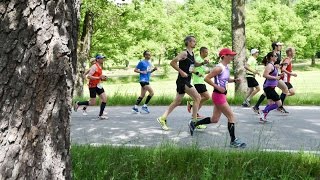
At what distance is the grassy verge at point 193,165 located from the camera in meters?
4.89

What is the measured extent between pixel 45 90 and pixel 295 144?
18.7 feet

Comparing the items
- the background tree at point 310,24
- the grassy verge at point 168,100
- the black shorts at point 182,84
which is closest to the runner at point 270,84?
the black shorts at point 182,84

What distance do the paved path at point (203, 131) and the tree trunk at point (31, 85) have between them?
12.0 feet

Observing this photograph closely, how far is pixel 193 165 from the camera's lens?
200 inches

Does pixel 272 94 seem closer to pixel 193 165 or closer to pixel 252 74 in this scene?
pixel 252 74

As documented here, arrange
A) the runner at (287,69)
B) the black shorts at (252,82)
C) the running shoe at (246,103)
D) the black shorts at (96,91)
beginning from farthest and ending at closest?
1. the running shoe at (246,103)
2. the black shorts at (252,82)
3. the runner at (287,69)
4. the black shorts at (96,91)

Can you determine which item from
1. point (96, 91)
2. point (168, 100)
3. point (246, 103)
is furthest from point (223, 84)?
point (168, 100)

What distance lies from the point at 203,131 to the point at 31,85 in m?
6.52

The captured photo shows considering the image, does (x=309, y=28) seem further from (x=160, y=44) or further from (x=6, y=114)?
(x=6, y=114)

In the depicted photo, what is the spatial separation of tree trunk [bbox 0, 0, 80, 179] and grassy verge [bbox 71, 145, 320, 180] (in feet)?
7.42

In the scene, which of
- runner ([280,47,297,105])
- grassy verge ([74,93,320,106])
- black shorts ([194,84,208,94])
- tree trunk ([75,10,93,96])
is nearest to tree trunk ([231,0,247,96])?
grassy verge ([74,93,320,106])

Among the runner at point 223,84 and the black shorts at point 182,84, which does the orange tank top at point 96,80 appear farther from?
the runner at point 223,84

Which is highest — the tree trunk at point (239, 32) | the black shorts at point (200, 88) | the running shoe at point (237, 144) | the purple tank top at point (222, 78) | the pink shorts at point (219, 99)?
the tree trunk at point (239, 32)

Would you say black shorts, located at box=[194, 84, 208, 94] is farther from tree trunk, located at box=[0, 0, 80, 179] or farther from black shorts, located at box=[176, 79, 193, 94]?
tree trunk, located at box=[0, 0, 80, 179]
